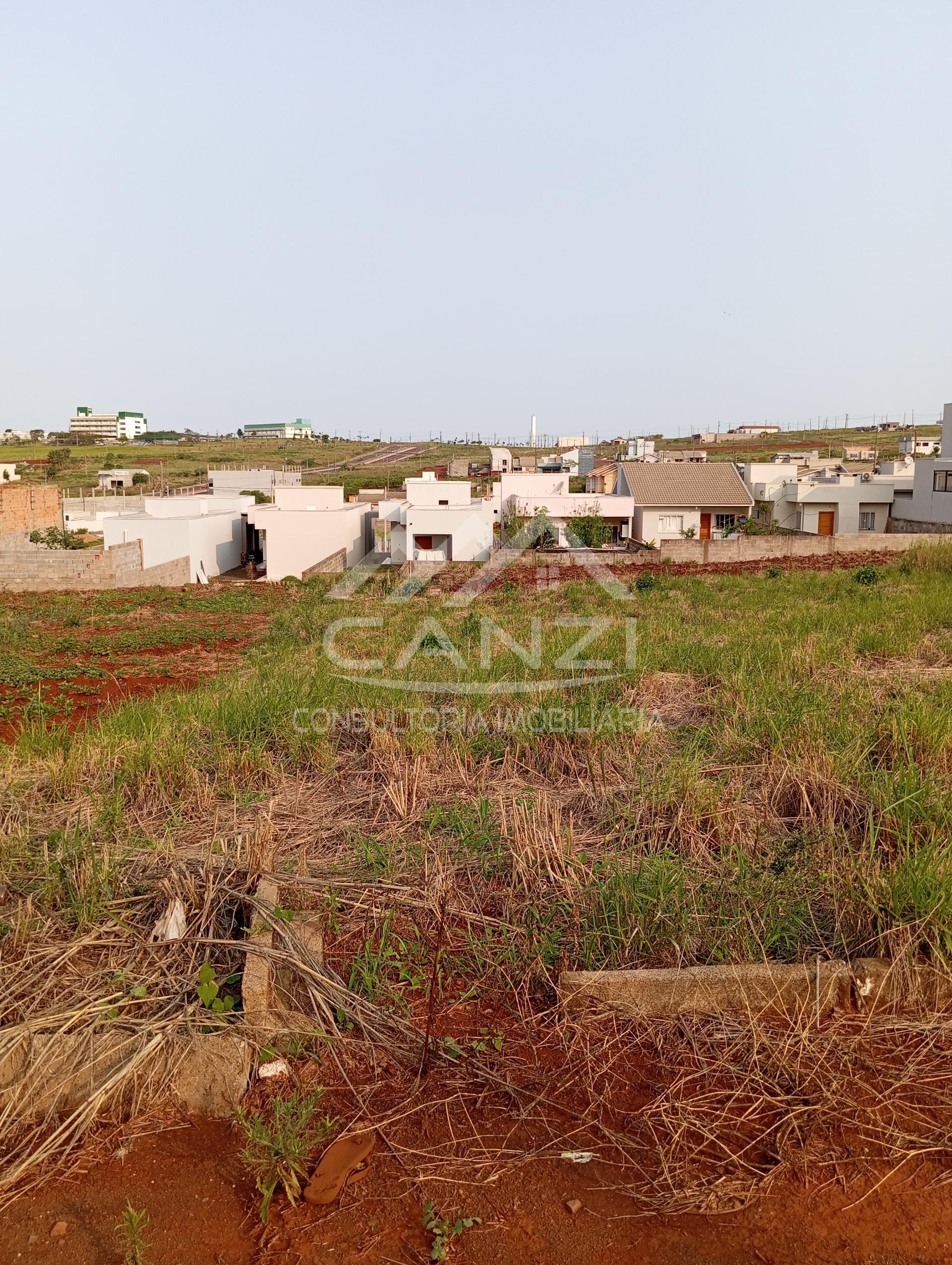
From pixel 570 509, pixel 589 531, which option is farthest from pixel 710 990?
pixel 570 509

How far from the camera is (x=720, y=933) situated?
9.84 feet

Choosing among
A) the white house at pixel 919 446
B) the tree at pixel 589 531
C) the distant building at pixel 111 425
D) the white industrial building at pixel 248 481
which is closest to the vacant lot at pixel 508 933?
the tree at pixel 589 531

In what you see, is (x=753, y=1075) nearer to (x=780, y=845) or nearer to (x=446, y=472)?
(x=780, y=845)

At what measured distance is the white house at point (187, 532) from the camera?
26.0 metres

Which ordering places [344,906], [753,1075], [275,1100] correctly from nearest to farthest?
[275,1100] → [753,1075] → [344,906]

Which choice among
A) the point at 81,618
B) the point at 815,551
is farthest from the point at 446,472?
the point at 81,618

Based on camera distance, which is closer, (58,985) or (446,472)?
(58,985)

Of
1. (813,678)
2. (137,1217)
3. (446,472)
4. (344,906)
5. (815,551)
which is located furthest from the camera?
(446,472)

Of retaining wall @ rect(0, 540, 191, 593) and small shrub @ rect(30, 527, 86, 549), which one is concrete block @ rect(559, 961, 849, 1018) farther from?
small shrub @ rect(30, 527, 86, 549)

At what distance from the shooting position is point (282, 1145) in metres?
2.08

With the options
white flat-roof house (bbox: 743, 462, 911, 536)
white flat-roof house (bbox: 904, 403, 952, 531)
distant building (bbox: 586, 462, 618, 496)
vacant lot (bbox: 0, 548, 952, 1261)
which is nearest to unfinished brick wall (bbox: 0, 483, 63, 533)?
distant building (bbox: 586, 462, 618, 496)

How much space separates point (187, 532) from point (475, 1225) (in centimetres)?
2633

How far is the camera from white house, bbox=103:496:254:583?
2605 cm

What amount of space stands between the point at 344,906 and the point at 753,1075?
5.26 feet
